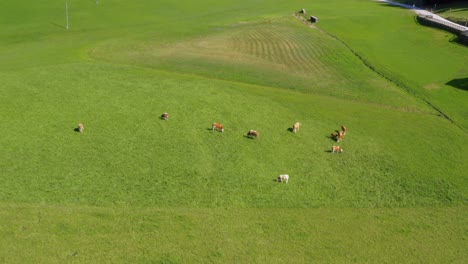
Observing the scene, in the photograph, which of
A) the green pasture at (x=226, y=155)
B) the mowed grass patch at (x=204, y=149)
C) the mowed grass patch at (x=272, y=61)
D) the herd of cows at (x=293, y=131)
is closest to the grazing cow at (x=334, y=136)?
the herd of cows at (x=293, y=131)

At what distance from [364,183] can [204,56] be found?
29.4 m

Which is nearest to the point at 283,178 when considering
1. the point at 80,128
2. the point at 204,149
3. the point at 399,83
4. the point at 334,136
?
the point at 204,149

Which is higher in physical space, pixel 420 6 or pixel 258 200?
pixel 420 6

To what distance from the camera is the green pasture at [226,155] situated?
74.3ft

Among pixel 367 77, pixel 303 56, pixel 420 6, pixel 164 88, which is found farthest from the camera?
pixel 420 6

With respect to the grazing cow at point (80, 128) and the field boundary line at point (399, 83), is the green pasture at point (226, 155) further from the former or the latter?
the grazing cow at point (80, 128)

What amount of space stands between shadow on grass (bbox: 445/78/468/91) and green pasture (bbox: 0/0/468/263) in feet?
1.65

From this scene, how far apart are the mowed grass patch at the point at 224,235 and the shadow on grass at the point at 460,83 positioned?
88.5ft

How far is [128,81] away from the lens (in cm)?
4203

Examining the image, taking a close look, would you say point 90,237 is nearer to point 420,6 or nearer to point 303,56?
point 303,56

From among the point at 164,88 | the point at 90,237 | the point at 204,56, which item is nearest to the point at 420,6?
the point at 204,56

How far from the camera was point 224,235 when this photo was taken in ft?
75.3

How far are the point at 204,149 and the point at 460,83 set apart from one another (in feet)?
106

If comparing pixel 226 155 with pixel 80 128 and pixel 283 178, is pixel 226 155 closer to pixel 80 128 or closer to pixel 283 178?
pixel 283 178
